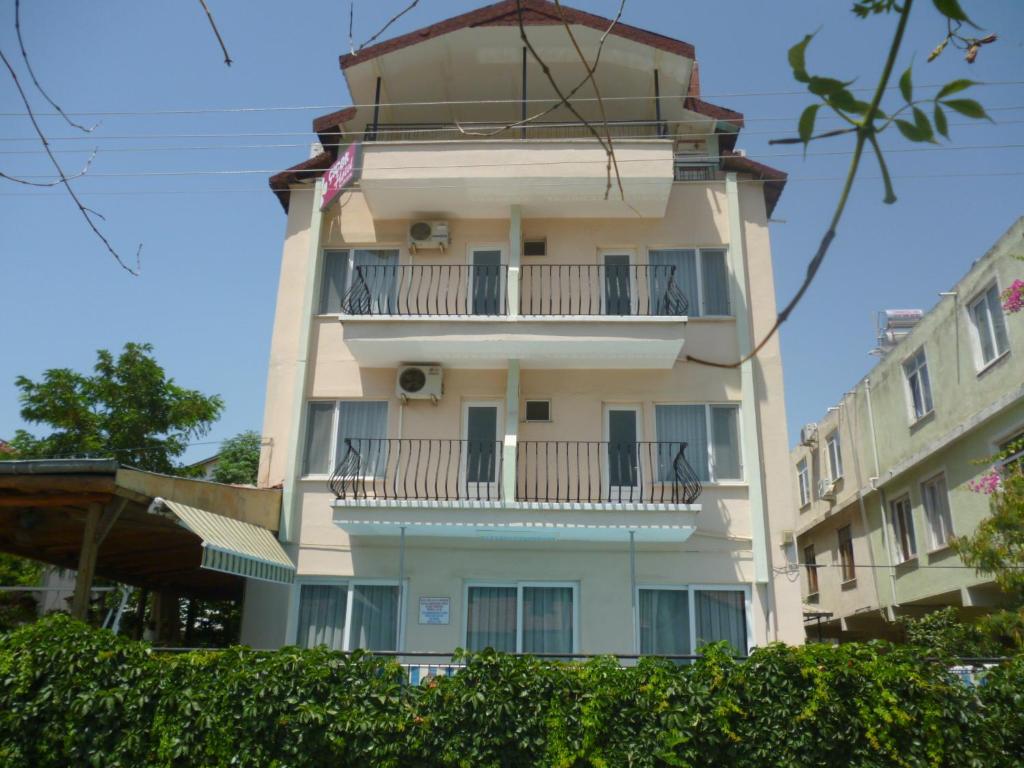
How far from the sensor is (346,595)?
13.3 meters

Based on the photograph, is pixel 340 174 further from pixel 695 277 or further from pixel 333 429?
pixel 695 277

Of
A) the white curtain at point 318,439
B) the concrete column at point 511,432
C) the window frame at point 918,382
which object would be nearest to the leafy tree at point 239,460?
the white curtain at point 318,439

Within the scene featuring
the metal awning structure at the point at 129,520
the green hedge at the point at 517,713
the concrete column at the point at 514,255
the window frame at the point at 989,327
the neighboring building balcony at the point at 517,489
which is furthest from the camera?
the window frame at the point at 989,327

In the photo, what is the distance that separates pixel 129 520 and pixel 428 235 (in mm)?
6609

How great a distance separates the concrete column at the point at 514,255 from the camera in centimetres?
1438

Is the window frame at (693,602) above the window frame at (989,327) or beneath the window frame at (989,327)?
beneath

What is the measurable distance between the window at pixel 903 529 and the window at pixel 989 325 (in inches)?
167

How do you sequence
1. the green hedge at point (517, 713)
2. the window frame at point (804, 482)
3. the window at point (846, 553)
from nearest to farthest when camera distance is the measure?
the green hedge at point (517, 713) → the window at point (846, 553) → the window frame at point (804, 482)

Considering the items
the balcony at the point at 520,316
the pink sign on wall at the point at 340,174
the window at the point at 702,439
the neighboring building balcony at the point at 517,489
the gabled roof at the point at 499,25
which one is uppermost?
the gabled roof at the point at 499,25

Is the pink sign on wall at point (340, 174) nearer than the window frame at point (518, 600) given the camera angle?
No

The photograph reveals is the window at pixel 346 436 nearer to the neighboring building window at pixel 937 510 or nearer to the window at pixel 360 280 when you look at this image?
the window at pixel 360 280

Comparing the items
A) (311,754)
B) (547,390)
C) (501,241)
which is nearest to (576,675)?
(311,754)

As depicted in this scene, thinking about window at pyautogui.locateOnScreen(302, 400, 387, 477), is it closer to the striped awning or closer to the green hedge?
the striped awning

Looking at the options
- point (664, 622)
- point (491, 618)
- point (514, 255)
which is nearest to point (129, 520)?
point (491, 618)
